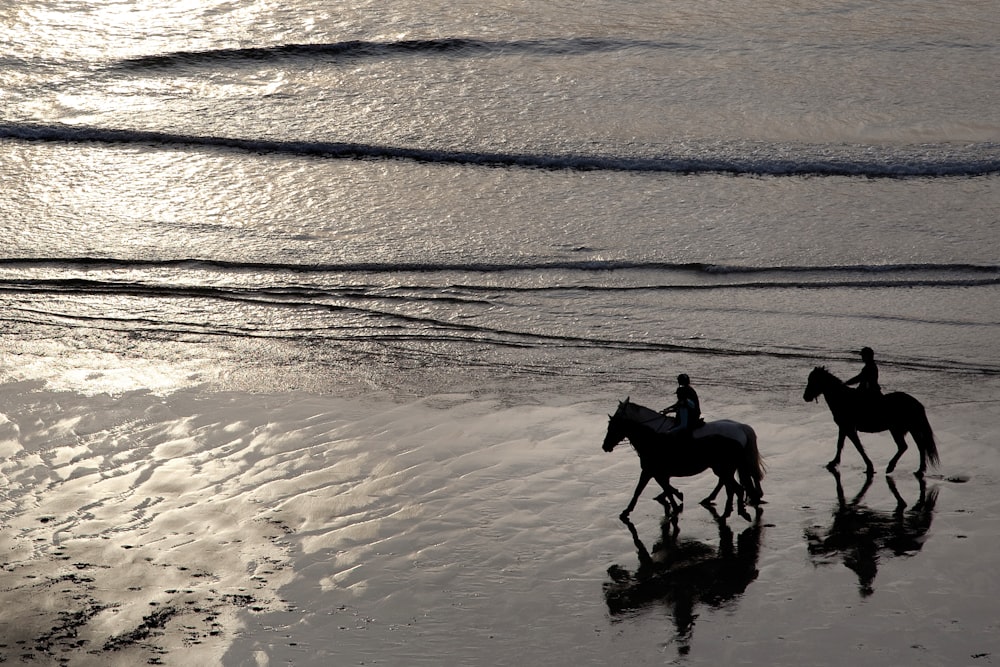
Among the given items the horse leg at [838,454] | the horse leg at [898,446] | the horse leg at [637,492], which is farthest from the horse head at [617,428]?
the horse leg at [898,446]

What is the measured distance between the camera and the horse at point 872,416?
35.2ft

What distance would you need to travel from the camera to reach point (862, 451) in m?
10.8

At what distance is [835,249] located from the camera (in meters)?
17.5

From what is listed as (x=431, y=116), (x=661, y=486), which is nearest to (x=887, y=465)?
(x=661, y=486)

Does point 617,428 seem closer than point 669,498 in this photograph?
Yes

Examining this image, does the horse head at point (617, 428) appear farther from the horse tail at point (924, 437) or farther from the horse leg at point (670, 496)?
the horse tail at point (924, 437)

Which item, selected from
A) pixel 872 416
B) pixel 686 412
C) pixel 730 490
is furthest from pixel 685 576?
pixel 872 416

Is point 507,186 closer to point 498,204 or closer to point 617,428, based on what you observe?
point 498,204

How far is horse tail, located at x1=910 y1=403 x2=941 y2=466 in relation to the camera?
1062 centimetres

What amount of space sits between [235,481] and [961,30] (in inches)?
929

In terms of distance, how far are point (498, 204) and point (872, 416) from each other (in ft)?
30.9

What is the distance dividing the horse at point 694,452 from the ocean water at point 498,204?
3.11 ft

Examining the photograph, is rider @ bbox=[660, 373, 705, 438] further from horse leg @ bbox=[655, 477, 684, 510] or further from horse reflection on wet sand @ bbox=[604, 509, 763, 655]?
horse reflection on wet sand @ bbox=[604, 509, 763, 655]

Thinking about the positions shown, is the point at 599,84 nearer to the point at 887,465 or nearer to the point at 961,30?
the point at 961,30
